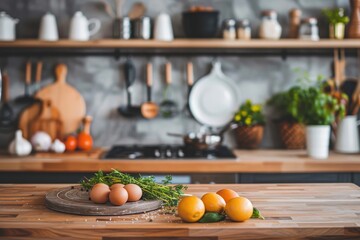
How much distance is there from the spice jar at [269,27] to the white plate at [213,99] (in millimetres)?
460

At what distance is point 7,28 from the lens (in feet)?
13.5

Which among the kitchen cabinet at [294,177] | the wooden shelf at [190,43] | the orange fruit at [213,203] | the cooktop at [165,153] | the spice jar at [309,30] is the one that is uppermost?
the spice jar at [309,30]

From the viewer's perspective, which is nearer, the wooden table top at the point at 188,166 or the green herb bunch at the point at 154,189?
the green herb bunch at the point at 154,189

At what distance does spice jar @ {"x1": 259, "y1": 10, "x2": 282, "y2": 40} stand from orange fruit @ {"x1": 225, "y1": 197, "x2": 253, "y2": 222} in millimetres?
2414

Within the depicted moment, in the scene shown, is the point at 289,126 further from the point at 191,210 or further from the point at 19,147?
the point at 191,210

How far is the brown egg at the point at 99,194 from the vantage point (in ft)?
6.84

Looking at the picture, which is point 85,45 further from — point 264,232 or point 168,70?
point 264,232

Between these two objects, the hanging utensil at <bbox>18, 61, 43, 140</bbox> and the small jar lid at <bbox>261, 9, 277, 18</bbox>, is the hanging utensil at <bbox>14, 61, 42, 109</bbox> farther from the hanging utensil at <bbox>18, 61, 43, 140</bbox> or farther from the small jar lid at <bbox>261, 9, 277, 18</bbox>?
the small jar lid at <bbox>261, 9, 277, 18</bbox>

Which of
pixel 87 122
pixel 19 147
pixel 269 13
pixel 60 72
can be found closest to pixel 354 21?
pixel 269 13

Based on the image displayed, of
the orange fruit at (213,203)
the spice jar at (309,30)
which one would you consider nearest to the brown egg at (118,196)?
the orange fruit at (213,203)

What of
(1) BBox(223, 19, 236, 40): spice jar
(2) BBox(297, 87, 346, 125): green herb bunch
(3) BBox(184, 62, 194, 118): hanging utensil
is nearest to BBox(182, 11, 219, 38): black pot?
(1) BBox(223, 19, 236, 40): spice jar

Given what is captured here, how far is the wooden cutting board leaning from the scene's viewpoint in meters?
4.32

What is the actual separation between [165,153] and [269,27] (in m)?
1.21

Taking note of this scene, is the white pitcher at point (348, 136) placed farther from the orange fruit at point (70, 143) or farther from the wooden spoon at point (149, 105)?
the orange fruit at point (70, 143)
